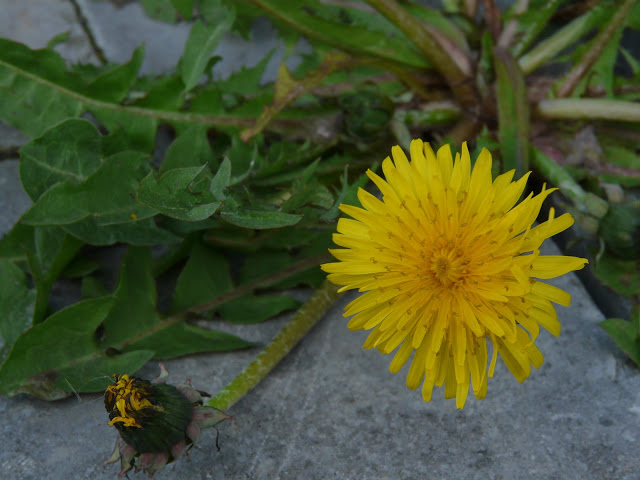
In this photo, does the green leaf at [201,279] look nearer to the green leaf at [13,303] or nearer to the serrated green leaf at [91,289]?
the serrated green leaf at [91,289]

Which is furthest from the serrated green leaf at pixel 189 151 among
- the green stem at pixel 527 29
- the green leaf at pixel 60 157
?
the green stem at pixel 527 29

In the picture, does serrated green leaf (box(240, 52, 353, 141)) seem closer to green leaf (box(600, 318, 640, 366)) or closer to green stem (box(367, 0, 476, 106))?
green stem (box(367, 0, 476, 106))

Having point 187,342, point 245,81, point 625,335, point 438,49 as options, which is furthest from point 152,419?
point 438,49

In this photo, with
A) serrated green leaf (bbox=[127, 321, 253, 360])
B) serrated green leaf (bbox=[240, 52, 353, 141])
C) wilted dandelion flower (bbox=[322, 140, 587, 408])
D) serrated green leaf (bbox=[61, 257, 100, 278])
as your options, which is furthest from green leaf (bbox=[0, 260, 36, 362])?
wilted dandelion flower (bbox=[322, 140, 587, 408])

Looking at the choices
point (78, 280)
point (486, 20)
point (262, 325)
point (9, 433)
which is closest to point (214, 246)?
point (262, 325)

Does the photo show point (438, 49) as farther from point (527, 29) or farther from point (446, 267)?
point (446, 267)
